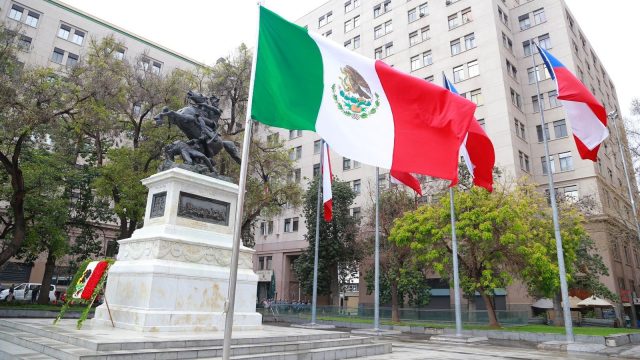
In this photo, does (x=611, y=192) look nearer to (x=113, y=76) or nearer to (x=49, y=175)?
(x=113, y=76)

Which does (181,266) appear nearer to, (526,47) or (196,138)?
(196,138)

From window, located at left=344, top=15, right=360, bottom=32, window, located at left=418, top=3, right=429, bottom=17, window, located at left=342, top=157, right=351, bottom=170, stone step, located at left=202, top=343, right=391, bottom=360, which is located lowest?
stone step, located at left=202, top=343, right=391, bottom=360

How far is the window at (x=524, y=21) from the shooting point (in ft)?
139

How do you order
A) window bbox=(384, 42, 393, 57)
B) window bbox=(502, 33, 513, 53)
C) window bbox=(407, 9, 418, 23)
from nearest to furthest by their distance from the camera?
window bbox=(502, 33, 513, 53)
window bbox=(407, 9, 418, 23)
window bbox=(384, 42, 393, 57)

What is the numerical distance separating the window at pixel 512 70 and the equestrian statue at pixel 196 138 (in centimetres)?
3378

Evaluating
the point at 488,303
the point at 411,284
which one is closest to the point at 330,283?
the point at 411,284

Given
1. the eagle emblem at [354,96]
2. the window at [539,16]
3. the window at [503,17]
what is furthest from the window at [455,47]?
the eagle emblem at [354,96]

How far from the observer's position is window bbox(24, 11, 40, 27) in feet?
139

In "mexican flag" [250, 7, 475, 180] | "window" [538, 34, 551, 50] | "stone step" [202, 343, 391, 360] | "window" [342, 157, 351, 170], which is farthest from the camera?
"window" [342, 157, 351, 170]

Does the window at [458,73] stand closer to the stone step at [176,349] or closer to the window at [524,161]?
the window at [524,161]

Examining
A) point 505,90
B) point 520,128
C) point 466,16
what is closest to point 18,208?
point 505,90

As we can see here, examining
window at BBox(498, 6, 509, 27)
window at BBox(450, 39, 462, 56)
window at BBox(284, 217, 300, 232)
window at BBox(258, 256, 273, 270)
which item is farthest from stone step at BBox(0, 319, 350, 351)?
window at BBox(258, 256, 273, 270)

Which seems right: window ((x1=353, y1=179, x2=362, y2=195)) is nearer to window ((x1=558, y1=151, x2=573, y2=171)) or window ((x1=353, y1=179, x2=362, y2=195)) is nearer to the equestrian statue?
window ((x1=558, y1=151, x2=573, y2=171))

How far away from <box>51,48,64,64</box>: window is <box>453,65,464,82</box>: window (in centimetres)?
3989
